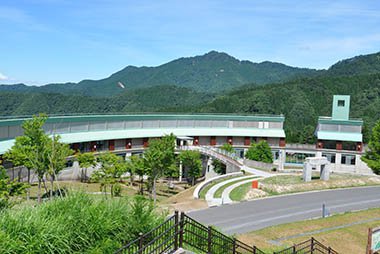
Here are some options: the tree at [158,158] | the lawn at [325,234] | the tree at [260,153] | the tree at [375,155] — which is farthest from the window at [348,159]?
the tree at [158,158]

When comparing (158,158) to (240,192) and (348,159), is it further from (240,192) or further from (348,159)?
(348,159)

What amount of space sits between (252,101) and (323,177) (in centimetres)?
7390

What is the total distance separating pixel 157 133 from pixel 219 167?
932 centimetres

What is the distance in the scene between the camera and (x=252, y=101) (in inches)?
4230

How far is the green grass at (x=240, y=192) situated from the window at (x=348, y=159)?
2420 centimetres

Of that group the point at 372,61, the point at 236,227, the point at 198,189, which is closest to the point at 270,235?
the point at 236,227

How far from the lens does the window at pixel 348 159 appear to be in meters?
50.9

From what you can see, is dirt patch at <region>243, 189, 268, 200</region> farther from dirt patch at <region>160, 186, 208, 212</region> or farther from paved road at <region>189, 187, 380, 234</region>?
dirt patch at <region>160, 186, 208, 212</region>

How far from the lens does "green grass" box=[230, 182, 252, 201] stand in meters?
28.3

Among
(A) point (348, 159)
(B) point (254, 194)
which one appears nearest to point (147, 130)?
(B) point (254, 194)

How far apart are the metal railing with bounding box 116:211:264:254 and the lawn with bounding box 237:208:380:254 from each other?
5.32 m

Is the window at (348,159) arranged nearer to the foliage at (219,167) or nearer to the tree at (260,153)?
the tree at (260,153)

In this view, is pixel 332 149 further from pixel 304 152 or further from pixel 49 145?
pixel 49 145

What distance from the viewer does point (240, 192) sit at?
29.8 meters
